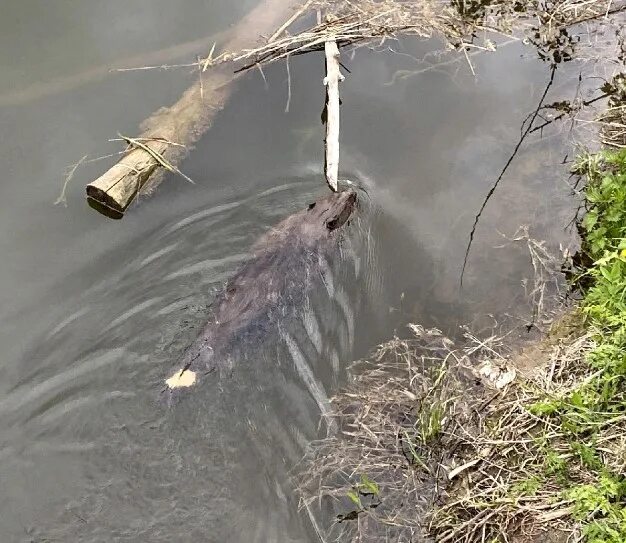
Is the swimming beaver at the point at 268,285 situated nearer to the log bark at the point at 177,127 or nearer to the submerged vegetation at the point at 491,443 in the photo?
the submerged vegetation at the point at 491,443

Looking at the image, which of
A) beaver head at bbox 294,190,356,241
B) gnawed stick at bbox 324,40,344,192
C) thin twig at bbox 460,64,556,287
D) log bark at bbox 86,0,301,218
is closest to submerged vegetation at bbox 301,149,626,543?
thin twig at bbox 460,64,556,287

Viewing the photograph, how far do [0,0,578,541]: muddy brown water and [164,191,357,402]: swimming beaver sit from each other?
0.13m

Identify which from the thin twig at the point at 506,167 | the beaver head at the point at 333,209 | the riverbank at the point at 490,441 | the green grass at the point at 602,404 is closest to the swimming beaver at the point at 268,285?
the beaver head at the point at 333,209

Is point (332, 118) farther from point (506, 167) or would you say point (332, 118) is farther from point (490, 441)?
point (490, 441)

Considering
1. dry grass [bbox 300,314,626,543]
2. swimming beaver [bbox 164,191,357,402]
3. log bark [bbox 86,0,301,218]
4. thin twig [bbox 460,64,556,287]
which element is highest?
log bark [bbox 86,0,301,218]

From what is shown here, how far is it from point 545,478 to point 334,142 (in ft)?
9.15

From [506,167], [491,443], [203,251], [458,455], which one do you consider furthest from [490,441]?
[506,167]

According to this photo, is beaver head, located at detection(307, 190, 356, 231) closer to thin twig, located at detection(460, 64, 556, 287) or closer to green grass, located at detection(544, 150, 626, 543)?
thin twig, located at detection(460, 64, 556, 287)

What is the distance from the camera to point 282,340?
13.7 ft

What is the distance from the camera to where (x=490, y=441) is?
3416 mm

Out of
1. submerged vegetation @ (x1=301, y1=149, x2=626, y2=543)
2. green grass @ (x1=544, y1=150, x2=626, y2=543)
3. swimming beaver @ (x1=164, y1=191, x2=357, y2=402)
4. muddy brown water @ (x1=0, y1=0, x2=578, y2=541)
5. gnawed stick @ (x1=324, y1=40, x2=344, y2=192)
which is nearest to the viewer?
green grass @ (x1=544, y1=150, x2=626, y2=543)

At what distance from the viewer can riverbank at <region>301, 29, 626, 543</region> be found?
317 centimetres

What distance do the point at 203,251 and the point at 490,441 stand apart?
8.08 ft

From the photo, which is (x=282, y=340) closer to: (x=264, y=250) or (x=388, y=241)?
(x=264, y=250)
